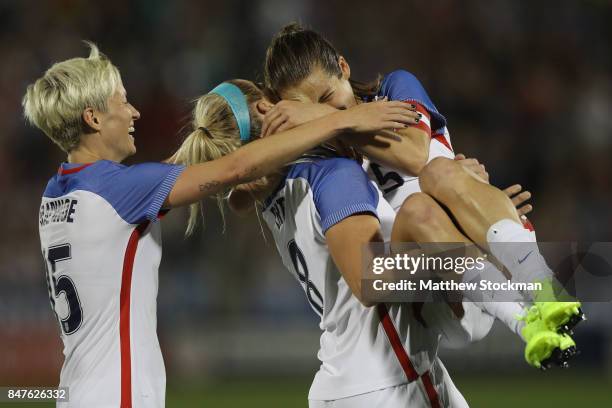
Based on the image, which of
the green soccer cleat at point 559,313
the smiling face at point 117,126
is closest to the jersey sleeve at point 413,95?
the green soccer cleat at point 559,313

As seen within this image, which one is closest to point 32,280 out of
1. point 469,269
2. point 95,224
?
point 95,224

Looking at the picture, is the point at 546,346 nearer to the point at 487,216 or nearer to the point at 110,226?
the point at 487,216

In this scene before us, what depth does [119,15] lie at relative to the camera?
11680mm

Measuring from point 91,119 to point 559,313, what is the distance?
182cm

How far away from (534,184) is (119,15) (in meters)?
5.60

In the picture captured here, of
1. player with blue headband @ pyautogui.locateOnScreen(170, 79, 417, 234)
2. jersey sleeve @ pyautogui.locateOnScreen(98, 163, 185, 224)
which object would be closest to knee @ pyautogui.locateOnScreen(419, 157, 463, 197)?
player with blue headband @ pyautogui.locateOnScreen(170, 79, 417, 234)

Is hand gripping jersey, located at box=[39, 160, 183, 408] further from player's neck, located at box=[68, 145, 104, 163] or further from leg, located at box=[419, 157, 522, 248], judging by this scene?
leg, located at box=[419, 157, 522, 248]

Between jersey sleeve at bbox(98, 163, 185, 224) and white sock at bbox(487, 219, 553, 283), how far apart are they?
3.81ft

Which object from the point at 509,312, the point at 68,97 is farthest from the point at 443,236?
the point at 68,97

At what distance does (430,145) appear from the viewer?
3805mm

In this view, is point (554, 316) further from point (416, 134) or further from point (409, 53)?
point (409, 53)

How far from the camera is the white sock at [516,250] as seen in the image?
3.12 meters

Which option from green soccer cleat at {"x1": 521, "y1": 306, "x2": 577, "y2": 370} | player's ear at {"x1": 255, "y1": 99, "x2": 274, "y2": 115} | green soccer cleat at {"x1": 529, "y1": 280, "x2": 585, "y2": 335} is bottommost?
green soccer cleat at {"x1": 521, "y1": 306, "x2": 577, "y2": 370}

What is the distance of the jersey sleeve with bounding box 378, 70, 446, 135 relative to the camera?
376 centimetres
